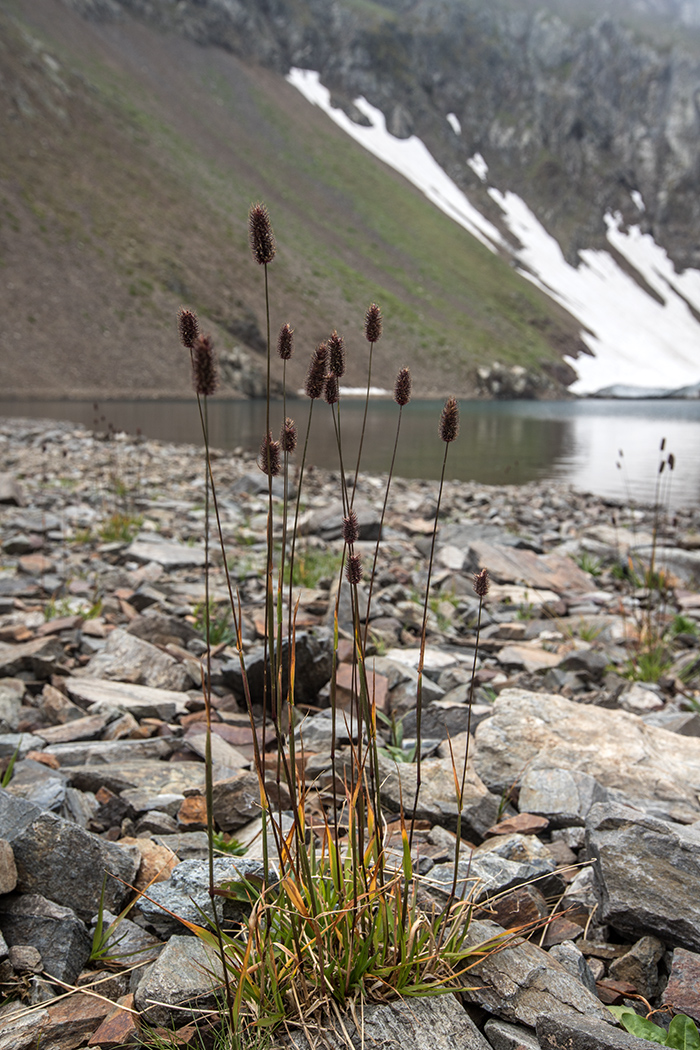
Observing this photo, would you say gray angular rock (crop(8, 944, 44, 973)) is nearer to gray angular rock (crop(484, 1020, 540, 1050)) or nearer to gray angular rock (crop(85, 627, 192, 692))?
gray angular rock (crop(484, 1020, 540, 1050))

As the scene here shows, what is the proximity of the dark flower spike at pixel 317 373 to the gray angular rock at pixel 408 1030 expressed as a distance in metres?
1.48

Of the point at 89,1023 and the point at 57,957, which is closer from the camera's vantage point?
the point at 89,1023

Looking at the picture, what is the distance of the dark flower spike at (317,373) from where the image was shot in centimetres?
160

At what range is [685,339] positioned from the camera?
115062 mm

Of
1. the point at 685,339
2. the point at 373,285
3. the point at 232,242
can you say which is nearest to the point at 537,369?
the point at 373,285

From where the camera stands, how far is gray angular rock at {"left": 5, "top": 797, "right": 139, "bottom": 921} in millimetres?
1862

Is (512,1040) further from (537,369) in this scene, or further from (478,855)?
(537,369)

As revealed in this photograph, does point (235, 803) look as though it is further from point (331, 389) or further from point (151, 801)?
point (331, 389)

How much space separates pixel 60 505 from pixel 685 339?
420 ft

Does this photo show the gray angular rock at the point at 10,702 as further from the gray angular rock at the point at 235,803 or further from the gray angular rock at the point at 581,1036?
the gray angular rock at the point at 581,1036

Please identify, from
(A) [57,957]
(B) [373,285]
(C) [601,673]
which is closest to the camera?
(A) [57,957]

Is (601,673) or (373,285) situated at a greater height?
(373,285)

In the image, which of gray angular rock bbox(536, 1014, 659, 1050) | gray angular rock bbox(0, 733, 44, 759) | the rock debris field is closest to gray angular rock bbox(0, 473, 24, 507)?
the rock debris field

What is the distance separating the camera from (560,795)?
2676mm
